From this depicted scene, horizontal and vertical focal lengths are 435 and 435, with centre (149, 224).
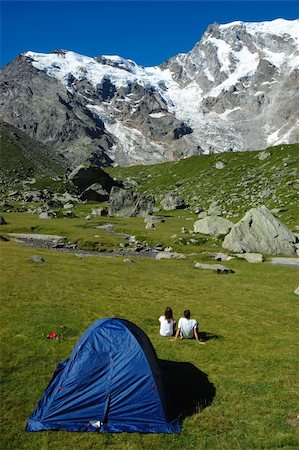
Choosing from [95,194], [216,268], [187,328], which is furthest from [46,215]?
[187,328]

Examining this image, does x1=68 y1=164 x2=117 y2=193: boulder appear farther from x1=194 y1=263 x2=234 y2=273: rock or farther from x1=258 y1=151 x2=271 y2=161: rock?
x1=194 y1=263 x2=234 y2=273: rock

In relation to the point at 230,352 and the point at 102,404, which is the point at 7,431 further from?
the point at 230,352

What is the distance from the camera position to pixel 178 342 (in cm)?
2695

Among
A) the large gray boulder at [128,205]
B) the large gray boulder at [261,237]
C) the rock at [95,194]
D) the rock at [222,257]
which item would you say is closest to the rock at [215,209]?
the large gray boulder at [128,205]

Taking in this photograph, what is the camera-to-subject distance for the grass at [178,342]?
17172 mm

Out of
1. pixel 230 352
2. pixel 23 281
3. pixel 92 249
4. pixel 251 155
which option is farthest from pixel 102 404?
pixel 251 155

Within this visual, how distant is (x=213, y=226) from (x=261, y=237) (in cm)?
1515

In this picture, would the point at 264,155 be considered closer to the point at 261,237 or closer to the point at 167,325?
the point at 261,237

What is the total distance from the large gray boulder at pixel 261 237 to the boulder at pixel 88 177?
10211cm

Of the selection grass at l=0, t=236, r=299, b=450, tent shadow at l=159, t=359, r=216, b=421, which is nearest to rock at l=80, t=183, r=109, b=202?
grass at l=0, t=236, r=299, b=450

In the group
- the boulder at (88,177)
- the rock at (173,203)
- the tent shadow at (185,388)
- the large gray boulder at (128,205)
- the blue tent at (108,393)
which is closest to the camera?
the blue tent at (108,393)

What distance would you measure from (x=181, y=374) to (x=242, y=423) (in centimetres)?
493

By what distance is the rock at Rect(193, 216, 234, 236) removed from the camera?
255ft

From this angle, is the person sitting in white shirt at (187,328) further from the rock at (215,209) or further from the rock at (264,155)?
the rock at (264,155)
